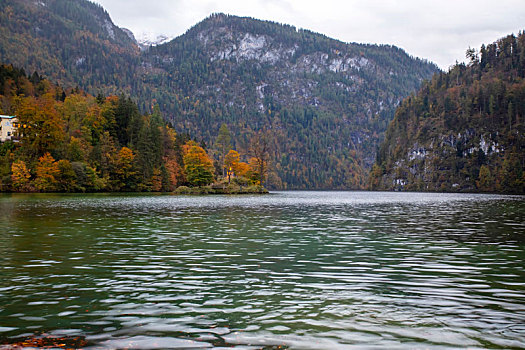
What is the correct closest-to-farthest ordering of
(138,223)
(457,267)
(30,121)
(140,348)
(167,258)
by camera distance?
(140,348)
(457,267)
(167,258)
(138,223)
(30,121)

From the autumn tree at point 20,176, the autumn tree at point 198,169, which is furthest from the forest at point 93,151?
the autumn tree at point 20,176

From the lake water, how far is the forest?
9221cm

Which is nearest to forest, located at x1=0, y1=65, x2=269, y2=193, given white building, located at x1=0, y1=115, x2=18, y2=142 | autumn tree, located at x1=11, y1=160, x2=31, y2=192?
autumn tree, located at x1=11, y1=160, x2=31, y2=192

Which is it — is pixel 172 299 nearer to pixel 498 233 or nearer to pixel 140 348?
pixel 140 348

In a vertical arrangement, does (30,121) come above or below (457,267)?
above

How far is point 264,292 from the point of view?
12852mm

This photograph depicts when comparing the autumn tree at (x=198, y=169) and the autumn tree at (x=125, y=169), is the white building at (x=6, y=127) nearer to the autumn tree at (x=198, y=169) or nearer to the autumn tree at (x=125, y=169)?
the autumn tree at (x=125, y=169)

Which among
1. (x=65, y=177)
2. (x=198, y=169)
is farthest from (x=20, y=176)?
(x=198, y=169)

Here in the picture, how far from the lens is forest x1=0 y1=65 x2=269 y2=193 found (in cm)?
10864

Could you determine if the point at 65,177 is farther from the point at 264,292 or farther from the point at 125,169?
the point at 264,292

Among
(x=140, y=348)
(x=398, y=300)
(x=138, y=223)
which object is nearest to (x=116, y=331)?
(x=140, y=348)

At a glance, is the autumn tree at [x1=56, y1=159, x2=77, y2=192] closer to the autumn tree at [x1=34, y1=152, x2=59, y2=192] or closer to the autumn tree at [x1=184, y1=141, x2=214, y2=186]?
the autumn tree at [x1=34, y1=152, x2=59, y2=192]

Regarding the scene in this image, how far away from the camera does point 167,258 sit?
19141mm

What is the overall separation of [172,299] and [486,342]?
25.4ft
